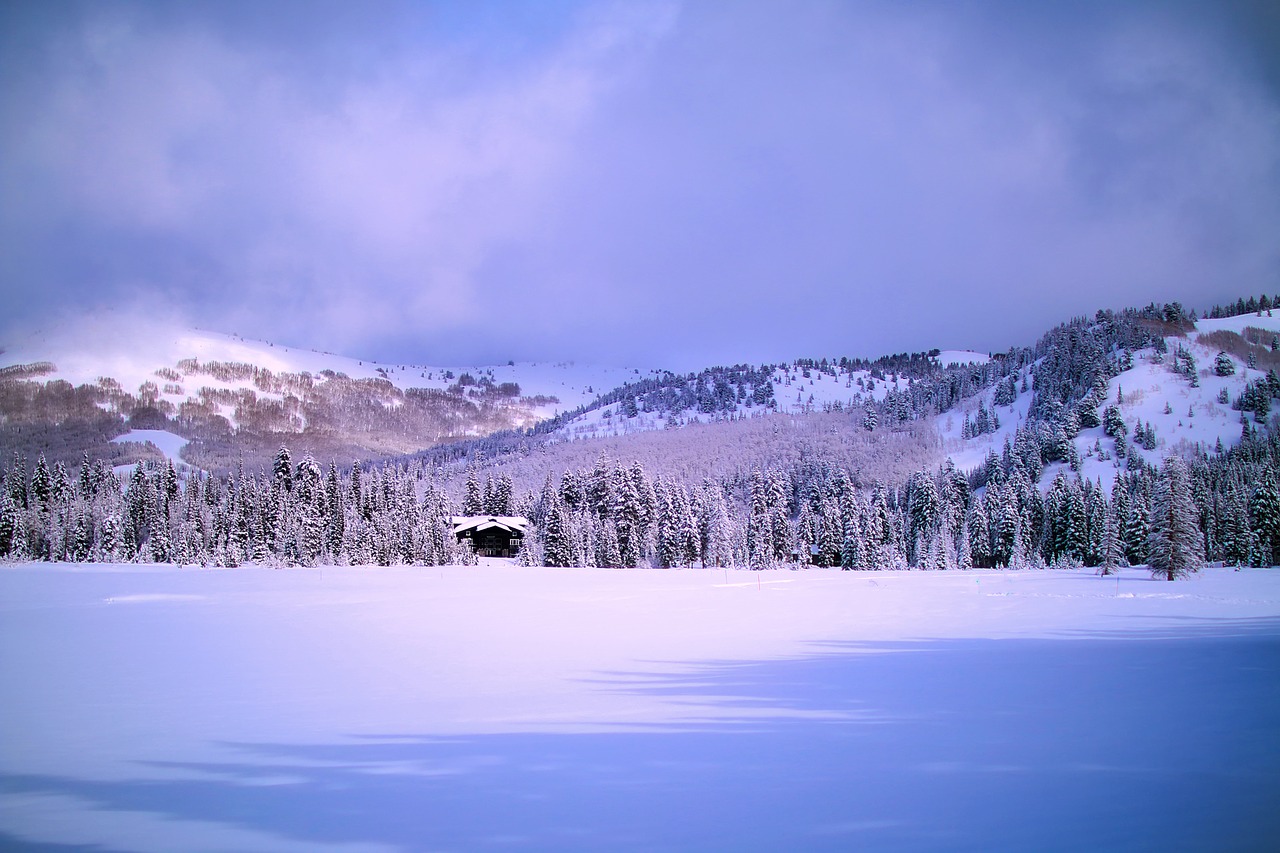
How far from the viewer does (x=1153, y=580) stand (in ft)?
168

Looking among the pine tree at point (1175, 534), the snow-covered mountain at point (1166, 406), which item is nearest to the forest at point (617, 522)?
the pine tree at point (1175, 534)

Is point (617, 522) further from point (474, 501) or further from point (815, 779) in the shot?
point (815, 779)

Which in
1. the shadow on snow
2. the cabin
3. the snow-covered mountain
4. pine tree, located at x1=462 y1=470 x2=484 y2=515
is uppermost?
the snow-covered mountain

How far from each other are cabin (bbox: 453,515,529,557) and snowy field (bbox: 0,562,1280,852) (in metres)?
66.9

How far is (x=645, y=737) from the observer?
456 inches

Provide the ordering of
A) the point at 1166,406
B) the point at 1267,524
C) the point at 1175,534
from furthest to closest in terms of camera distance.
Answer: the point at 1166,406 < the point at 1267,524 < the point at 1175,534

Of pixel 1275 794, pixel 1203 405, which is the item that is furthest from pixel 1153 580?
pixel 1203 405

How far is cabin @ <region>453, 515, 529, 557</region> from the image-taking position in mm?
93062

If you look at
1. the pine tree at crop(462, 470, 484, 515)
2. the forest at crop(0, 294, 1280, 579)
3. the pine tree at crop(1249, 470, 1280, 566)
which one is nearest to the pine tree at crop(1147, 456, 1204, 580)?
the forest at crop(0, 294, 1280, 579)

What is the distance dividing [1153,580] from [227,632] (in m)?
60.6

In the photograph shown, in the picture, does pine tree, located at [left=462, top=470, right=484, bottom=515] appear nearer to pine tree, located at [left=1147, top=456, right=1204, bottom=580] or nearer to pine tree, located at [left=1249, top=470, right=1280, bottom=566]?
pine tree, located at [left=1147, top=456, right=1204, bottom=580]

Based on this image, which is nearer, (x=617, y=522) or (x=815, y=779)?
(x=815, y=779)

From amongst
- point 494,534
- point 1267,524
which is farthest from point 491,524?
point 1267,524

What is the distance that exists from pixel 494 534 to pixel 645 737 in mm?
86092
